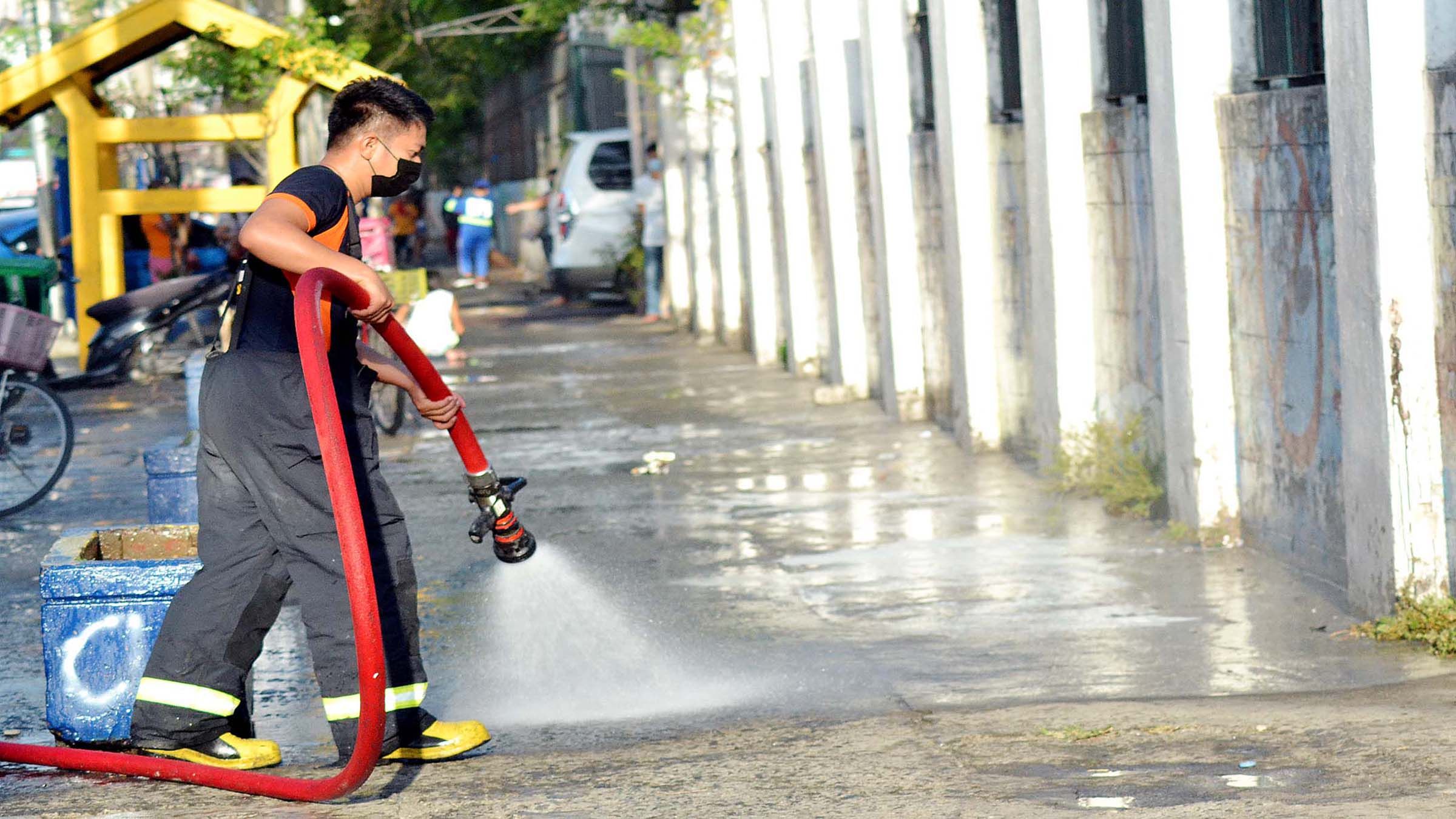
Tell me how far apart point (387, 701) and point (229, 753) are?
447 mm

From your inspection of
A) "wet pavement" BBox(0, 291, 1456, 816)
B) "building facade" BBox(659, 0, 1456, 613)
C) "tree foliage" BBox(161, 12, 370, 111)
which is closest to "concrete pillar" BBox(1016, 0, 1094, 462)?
"building facade" BBox(659, 0, 1456, 613)

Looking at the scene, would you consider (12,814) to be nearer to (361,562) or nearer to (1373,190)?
(361,562)

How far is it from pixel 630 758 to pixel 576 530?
401 cm

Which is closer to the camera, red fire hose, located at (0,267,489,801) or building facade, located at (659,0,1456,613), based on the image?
red fire hose, located at (0,267,489,801)

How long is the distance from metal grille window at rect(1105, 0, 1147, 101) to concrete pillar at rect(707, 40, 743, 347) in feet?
30.9

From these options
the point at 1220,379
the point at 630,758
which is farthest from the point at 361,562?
the point at 1220,379

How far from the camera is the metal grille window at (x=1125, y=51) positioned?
8969mm

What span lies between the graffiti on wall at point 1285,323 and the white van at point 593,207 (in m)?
16.9

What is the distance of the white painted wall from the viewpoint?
40.9 ft

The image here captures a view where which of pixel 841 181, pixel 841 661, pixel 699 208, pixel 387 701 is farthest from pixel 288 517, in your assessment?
pixel 699 208

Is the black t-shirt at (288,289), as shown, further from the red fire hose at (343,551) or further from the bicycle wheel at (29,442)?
the bicycle wheel at (29,442)

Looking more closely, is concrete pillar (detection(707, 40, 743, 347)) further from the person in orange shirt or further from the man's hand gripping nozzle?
the man's hand gripping nozzle

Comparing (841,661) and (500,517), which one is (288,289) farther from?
(841,661)

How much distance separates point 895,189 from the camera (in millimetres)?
12508
